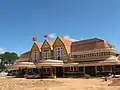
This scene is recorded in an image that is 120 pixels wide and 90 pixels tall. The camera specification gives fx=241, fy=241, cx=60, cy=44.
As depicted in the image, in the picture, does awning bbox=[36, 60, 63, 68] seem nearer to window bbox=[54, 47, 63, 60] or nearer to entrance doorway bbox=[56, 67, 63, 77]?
entrance doorway bbox=[56, 67, 63, 77]

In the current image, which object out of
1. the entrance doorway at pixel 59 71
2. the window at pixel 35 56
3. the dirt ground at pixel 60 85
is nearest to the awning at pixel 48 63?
the entrance doorway at pixel 59 71

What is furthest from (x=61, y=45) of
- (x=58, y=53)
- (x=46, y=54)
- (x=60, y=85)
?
(x=60, y=85)

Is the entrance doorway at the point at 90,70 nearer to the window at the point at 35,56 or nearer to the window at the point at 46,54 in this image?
Result: the window at the point at 46,54

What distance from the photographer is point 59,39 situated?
60.7 m

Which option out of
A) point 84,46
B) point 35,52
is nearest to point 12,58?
point 35,52

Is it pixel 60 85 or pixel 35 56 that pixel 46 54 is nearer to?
pixel 35 56

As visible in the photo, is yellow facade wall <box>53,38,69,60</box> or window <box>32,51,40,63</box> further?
window <box>32,51,40,63</box>

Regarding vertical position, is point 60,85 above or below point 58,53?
below

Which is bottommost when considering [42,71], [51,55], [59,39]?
[42,71]

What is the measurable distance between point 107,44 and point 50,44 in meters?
15.6

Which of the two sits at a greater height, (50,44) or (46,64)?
(50,44)

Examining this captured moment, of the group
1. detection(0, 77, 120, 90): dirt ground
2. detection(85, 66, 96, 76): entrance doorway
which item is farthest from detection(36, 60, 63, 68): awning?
detection(0, 77, 120, 90): dirt ground

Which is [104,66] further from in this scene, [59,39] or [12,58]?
[12,58]

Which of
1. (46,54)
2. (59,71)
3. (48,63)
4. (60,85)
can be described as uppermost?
(46,54)
